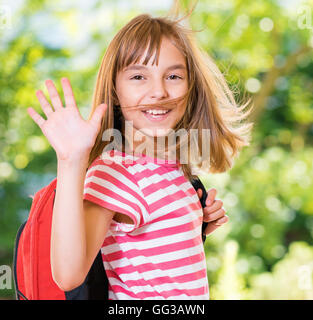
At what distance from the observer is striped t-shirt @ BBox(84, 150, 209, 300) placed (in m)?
0.53

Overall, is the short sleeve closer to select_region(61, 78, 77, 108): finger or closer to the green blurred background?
select_region(61, 78, 77, 108): finger

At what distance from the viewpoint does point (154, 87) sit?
0.60 metres

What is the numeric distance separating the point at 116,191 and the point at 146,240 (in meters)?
0.08

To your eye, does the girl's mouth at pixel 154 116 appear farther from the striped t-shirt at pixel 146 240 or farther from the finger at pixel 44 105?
the finger at pixel 44 105

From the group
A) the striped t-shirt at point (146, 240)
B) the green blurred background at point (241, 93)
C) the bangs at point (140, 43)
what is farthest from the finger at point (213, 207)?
the green blurred background at point (241, 93)

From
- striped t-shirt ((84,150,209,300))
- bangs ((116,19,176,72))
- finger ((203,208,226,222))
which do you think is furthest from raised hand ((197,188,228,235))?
bangs ((116,19,176,72))

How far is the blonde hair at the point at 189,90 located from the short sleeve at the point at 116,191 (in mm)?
71

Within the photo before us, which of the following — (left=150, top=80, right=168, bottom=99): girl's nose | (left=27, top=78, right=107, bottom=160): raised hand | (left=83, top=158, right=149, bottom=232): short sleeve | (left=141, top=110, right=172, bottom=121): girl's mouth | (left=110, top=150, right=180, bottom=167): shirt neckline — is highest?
(left=150, top=80, right=168, bottom=99): girl's nose

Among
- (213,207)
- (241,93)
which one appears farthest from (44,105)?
(241,93)

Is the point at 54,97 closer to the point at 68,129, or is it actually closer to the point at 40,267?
the point at 68,129

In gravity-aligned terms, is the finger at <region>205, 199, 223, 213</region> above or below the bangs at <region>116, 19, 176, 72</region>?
below
